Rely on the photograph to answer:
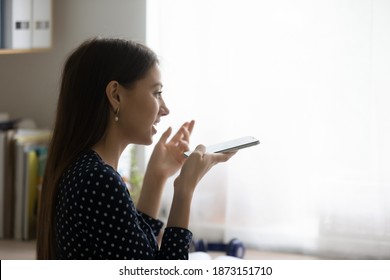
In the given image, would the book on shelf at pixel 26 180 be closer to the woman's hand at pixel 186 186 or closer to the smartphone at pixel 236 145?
the smartphone at pixel 236 145

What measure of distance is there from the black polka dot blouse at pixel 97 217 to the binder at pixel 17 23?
58.2 inches

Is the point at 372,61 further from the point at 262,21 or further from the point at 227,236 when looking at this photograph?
the point at 227,236

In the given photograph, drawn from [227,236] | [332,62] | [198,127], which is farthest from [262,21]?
[227,236]

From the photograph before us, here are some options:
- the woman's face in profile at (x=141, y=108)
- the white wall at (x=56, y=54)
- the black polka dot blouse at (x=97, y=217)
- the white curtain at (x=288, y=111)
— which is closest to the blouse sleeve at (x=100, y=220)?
the black polka dot blouse at (x=97, y=217)

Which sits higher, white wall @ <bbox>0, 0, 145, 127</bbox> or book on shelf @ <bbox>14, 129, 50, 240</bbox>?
white wall @ <bbox>0, 0, 145, 127</bbox>

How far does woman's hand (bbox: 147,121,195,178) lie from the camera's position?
1.24 metres

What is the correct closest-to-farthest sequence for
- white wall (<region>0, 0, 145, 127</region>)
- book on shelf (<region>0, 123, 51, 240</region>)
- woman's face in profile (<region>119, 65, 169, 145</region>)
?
woman's face in profile (<region>119, 65, 169, 145</region>) → book on shelf (<region>0, 123, 51, 240</region>) → white wall (<region>0, 0, 145, 127</region>)

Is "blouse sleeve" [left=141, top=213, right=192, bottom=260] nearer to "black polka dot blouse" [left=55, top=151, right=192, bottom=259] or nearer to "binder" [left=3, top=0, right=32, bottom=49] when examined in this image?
"black polka dot blouse" [left=55, top=151, right=192, bottom=259]

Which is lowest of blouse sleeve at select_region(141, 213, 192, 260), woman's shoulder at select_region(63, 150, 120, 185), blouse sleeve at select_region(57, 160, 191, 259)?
blouse sleeve at select_region(141, 213, 192, 260)

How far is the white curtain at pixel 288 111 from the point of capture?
2080 mm

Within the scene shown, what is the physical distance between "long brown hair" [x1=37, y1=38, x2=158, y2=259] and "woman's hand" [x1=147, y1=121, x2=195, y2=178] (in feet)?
0.79

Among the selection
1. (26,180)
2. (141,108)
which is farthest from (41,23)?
(141,108)

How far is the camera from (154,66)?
3.48ft

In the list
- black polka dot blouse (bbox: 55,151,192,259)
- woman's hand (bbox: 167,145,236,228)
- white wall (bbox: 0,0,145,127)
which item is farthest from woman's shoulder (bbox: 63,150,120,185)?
white wall (bbox: 0,0,145,127)
